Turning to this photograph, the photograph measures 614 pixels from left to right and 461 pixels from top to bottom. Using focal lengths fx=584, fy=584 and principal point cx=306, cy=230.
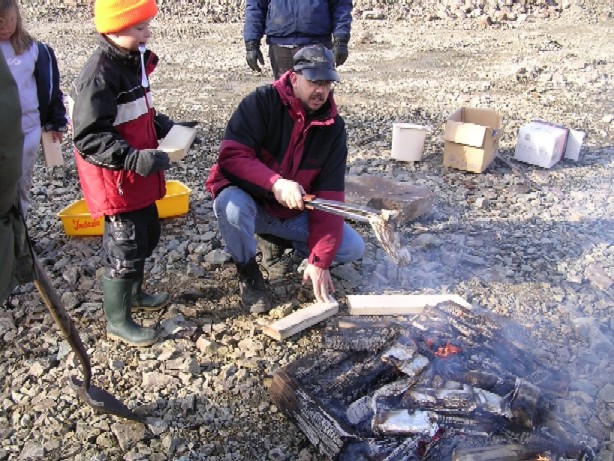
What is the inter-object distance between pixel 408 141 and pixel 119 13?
3.95 meters

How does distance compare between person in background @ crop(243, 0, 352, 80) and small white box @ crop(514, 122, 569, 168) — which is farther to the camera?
small white box @ crop(514, 122, 569, 168)

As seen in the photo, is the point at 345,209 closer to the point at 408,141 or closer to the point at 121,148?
the point at 121,148

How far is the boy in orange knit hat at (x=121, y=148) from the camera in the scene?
9.74 feet

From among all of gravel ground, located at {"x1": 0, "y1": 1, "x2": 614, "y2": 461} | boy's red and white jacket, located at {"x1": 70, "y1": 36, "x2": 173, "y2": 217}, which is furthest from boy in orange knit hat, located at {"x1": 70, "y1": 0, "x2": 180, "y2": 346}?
gravel ground, located at {"x1": 0, "y1": 1, "x2": 614, "y2": 461}

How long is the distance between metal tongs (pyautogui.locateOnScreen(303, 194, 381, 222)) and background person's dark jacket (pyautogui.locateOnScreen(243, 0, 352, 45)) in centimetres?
300

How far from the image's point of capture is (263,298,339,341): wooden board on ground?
365cm

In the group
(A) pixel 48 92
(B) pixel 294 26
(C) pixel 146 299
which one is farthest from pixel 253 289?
(B) pixel 294 26

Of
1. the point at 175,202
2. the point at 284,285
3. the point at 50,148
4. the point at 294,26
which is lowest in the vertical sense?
the point at 284,285

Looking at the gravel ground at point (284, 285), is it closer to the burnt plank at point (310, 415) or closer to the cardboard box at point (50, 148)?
the burnt plank at point (310, 415)

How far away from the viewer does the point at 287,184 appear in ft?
11.0

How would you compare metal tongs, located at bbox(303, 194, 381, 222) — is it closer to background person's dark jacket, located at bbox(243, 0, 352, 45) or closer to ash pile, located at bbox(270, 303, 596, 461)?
ash pile, located at bbox(270, 303, 596, 461)

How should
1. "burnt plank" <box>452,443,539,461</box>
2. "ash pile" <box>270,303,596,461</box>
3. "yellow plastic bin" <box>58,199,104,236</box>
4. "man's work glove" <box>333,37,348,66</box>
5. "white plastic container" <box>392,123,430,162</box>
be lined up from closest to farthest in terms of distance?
"burnt plank" <box>452,443,539,461</box> < "ash pile" <box>270,303,596,461</box> < "yellow plastic bin" <box>58,199,104,236</box> < "man's work glove" <box>333,37,348,66</box> < "white plastic container" <box>392,123,430,162</box>

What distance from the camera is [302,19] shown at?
569 cm

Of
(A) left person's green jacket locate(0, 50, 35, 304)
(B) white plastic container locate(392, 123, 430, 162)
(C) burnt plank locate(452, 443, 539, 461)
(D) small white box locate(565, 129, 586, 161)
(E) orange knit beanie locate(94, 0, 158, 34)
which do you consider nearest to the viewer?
(A) left person's green jacket locate(0, 50, 35, 304)
